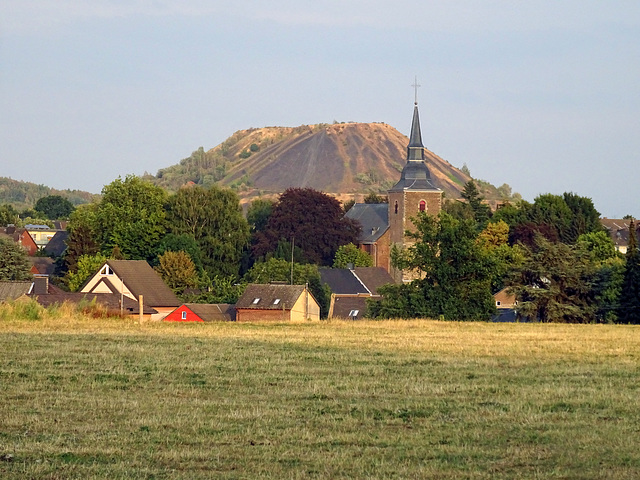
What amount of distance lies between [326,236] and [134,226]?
20.4 metres

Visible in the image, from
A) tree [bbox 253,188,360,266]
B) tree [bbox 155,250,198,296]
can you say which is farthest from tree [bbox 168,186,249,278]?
tree [bbox 155,250,198,296]

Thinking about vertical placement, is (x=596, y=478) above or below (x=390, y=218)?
below

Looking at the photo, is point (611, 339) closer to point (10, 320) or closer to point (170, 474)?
point (10, 320)

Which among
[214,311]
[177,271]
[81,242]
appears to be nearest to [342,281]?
[177,271]

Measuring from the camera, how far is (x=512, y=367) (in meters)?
20.3

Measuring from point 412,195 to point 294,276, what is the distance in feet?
105

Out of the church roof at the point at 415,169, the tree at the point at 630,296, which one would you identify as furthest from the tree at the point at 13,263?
the tree at the point at 630,296

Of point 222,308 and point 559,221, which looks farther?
point 559,221

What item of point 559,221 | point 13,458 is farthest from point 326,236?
point 13,458

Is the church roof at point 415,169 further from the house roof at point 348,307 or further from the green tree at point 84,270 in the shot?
the green tree at point 84,270

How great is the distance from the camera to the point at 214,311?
69125mm

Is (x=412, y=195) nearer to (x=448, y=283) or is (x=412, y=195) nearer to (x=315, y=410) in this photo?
(x=448, y=283)

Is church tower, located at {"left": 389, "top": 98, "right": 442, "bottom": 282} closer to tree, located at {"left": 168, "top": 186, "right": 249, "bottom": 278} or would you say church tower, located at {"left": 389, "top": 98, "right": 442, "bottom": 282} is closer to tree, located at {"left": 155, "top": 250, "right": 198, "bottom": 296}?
tree, located at {"left": 168, "top": 186, "right": 249, "bottom": 278}

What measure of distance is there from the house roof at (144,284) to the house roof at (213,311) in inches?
60.0
